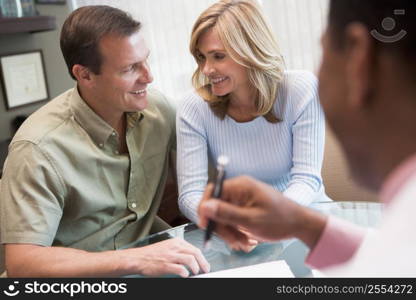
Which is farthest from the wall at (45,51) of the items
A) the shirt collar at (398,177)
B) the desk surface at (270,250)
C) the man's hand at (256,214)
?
the shirt collar at (398,177)

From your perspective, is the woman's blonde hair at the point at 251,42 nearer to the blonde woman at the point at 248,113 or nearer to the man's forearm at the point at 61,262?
the blonde woman at the point at 248,113

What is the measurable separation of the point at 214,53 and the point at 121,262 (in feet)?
1.50

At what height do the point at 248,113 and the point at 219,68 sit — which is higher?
the point at 219,68

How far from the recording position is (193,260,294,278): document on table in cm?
71

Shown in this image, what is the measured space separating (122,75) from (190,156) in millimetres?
217

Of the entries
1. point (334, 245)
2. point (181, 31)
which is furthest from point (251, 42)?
point (181, 31)

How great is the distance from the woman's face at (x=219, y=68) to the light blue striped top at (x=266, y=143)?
0.07m

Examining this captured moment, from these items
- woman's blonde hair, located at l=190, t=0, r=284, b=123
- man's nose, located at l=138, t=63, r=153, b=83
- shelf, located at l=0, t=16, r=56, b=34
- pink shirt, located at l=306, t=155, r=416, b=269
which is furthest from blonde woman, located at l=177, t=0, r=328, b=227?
shelf, located at l=0, t=16, r=56, b=34

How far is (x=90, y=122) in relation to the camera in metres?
0.96

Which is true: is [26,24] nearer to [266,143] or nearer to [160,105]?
[160,105]

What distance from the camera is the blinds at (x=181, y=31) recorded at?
1631 millimetres

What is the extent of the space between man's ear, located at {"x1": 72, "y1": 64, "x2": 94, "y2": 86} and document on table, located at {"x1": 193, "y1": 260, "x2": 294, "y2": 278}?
45 cm

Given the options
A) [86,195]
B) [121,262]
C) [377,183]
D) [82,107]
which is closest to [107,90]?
[82,107]

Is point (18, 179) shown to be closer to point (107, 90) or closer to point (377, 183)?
point (107, 90)
